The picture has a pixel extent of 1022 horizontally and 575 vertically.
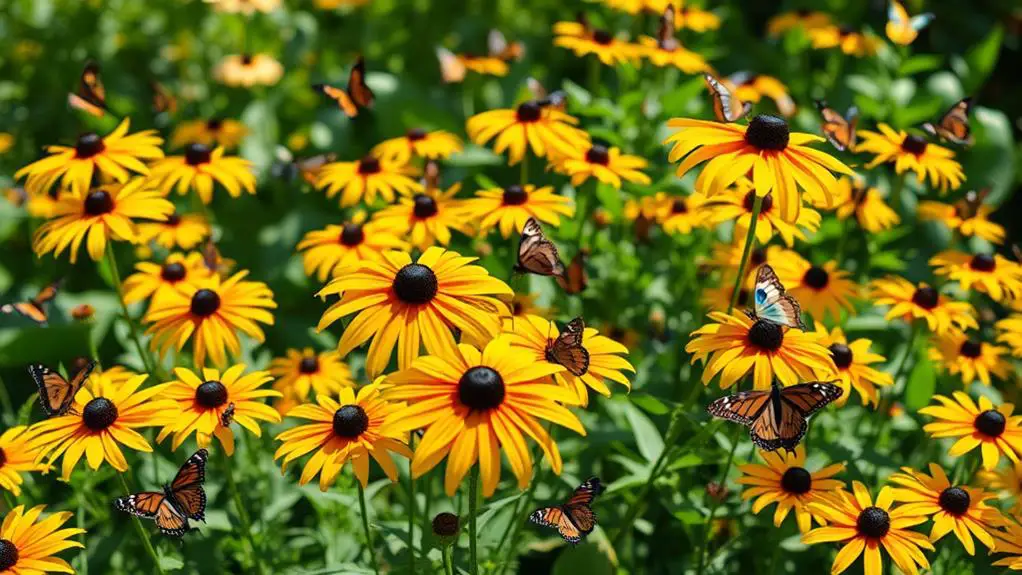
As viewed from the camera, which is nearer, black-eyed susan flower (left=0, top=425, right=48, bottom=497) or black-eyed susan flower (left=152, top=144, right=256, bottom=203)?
black-eyed susan flower (left=0, top=425, right=48, bottom=497)

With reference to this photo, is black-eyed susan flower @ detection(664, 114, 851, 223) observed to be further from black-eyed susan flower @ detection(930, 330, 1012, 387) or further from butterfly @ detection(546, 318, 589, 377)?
black-eyed susan flower @ detection(930, 330, 1012, 387)

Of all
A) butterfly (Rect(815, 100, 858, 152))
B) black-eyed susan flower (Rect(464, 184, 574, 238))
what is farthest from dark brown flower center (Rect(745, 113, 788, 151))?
black-eyed susan flower (Rect(464, 184, 574, 238))

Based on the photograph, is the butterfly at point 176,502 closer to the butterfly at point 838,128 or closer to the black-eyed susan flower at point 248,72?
the butterfly at point 838,128

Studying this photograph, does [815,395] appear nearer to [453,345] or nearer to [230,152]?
[453,345]

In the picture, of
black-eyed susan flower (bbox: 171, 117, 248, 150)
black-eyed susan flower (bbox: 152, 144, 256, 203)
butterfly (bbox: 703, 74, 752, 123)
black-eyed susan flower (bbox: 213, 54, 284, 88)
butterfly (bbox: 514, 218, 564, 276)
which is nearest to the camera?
butterfly (bbox: 514, 218, 564, 276)

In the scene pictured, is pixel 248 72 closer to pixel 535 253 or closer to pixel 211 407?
pixel 211 407

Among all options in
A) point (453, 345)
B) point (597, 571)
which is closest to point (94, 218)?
point (453, 345)

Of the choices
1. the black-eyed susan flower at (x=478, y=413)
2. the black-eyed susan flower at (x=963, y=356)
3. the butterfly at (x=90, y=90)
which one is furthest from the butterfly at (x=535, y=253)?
the butterfly at (x=90, y=90)
